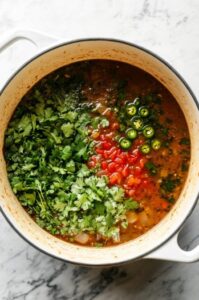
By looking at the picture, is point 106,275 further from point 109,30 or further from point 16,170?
point 109,30

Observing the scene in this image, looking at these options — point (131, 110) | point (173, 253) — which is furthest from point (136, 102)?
point (173, 253)

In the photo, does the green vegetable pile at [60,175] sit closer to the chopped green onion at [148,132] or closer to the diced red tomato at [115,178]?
the diced red tomato at [115,178]

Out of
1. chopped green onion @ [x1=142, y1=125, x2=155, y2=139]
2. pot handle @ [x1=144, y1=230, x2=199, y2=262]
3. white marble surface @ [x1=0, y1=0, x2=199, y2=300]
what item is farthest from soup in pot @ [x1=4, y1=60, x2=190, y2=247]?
pot handle @ [x1=144, y1=230, x2=199, y2=262]

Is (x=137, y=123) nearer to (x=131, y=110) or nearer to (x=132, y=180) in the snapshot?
(x=131, y=110)

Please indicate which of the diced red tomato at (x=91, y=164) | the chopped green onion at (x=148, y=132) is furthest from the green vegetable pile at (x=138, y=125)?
the diced red tomato at (x=91, y=164)

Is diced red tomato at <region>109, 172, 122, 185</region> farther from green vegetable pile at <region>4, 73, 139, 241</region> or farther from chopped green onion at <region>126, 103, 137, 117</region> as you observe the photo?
chopped green onion at <region>126, 103, 137, 117</region>

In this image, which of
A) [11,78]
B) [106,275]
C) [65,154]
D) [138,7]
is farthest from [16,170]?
[138,7]
